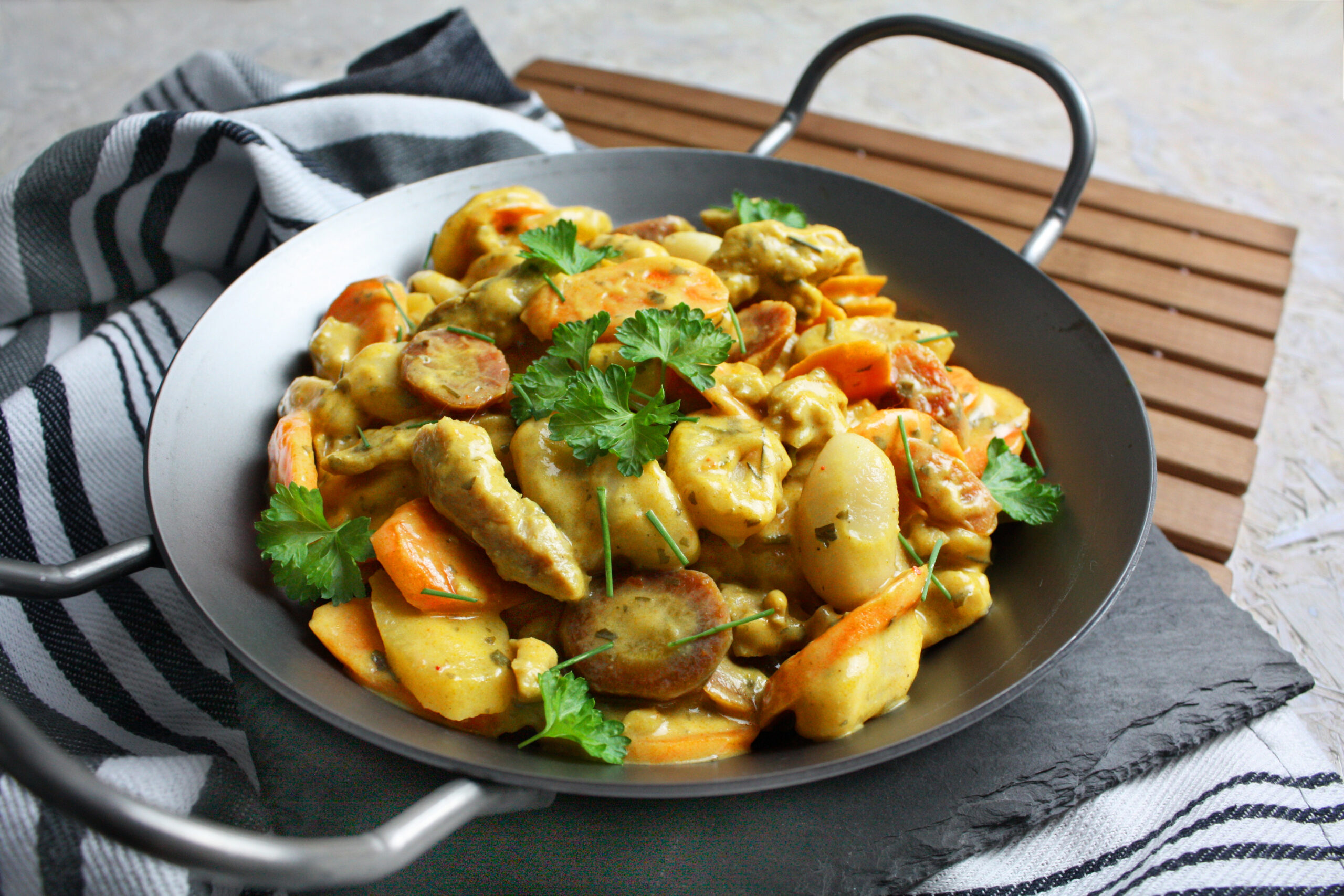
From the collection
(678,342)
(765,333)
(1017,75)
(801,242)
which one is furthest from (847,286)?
(1017,75)

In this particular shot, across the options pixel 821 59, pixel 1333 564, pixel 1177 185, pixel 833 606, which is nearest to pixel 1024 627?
pixel 833 606

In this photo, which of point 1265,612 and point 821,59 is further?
point 821,59

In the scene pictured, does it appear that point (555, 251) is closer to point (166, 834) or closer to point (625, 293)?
point (625, 293)

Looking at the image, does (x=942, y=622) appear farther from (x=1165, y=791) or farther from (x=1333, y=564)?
(x=1333, y=564)

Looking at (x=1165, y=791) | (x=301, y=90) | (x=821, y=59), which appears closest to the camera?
(x=1165, y=791)

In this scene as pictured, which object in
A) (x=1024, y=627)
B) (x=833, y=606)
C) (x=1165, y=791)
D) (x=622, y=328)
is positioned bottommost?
(x=1165, y=791)

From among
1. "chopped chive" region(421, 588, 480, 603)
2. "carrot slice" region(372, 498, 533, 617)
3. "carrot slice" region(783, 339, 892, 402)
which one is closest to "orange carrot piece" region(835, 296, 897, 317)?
"carrot slice" region(783, 339, 892, 402)
